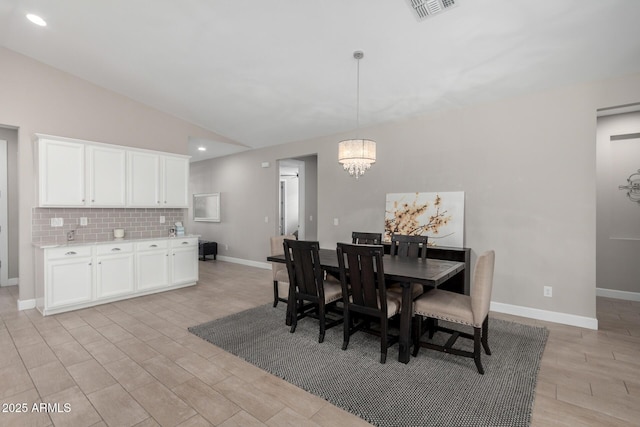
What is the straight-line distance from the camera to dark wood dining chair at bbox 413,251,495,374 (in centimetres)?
248

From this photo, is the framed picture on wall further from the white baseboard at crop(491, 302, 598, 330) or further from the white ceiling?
the white baseboard at crop(491, 302, 598, 330)

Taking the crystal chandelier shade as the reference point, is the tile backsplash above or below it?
below

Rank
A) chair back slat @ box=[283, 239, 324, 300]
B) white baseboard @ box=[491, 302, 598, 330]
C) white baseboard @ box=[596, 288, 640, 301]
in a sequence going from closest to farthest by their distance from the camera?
1. chair back slat @ box=[283, 239, 324, 300]
2. white baseboard @ box=[491, 302, 598, 330]
3. white baseboard @ box=[596, 288, 640, 301]

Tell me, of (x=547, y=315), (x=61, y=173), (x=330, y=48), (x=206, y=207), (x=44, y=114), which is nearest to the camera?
(x=330, y=48)

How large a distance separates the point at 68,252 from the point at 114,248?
0.51 m

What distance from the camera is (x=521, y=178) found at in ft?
12.6

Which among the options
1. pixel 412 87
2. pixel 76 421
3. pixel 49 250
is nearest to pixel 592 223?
pixel 412 87

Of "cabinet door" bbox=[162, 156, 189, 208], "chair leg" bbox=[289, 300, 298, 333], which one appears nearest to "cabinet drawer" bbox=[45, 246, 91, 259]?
"cabinet door" bbox=[162, 156, 189, 208]

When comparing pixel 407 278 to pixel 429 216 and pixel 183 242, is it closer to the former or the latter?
pixel 429 216

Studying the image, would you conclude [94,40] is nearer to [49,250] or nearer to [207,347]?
[49,250]

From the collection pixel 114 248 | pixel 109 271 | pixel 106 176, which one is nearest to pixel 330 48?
pixel 106 176

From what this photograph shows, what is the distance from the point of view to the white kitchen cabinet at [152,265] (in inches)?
181

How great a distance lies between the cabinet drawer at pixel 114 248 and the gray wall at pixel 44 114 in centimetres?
91

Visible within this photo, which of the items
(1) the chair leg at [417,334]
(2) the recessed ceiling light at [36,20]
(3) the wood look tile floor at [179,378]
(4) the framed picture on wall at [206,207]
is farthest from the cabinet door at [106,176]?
(1) the chair leg at [417,334]
